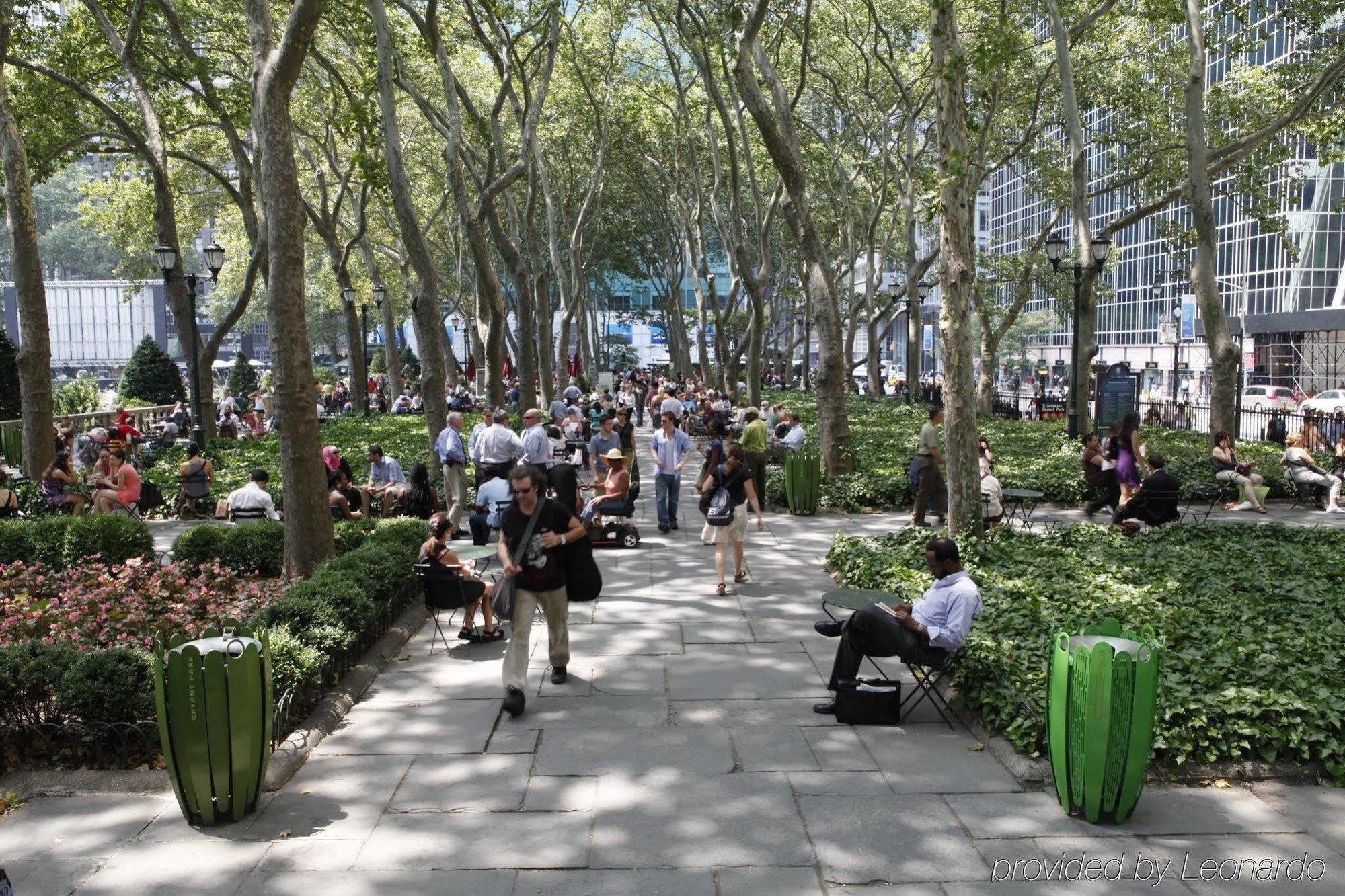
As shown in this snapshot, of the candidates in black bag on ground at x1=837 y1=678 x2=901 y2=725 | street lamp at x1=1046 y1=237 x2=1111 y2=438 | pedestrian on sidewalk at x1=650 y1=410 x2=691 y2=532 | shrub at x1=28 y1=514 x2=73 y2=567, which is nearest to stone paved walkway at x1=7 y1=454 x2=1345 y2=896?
black bag on ground at x1=837 y1=678 x2=901 y2=725

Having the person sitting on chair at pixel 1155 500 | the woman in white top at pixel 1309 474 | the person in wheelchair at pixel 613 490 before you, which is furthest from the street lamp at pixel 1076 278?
the person in wheelchair at pixel 613 490

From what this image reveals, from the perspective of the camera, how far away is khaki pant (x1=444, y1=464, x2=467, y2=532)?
14.2 metres

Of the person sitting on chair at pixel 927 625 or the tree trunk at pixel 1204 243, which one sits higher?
the tree trunk at pixel 1204 243

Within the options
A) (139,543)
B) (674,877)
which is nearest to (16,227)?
(139,543)

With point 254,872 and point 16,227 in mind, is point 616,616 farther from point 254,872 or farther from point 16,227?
point 16,227

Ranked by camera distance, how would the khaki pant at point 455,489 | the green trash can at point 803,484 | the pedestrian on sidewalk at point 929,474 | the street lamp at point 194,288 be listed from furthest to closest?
the street lamp at point 194,288, the green trash can at point 803,484, the khaki pant at point 455,489, the pedestrian on sidewalk at point 929,474

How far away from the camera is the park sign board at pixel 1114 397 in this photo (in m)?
22.0

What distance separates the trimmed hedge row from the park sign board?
1741 cm

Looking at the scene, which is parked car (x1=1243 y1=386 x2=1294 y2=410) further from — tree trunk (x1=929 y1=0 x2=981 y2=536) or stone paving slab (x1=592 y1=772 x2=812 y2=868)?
stone paving slab (x1=592 y1=772 x2=812 y2=868)

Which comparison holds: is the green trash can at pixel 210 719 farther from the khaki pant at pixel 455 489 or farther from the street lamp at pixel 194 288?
the street lamp at pixel 194 288

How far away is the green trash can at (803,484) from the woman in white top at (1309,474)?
697 centimetres

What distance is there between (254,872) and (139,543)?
774 cm

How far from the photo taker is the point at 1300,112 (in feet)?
61.1

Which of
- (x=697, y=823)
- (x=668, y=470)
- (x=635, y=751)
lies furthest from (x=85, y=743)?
(x=668, y=470)
